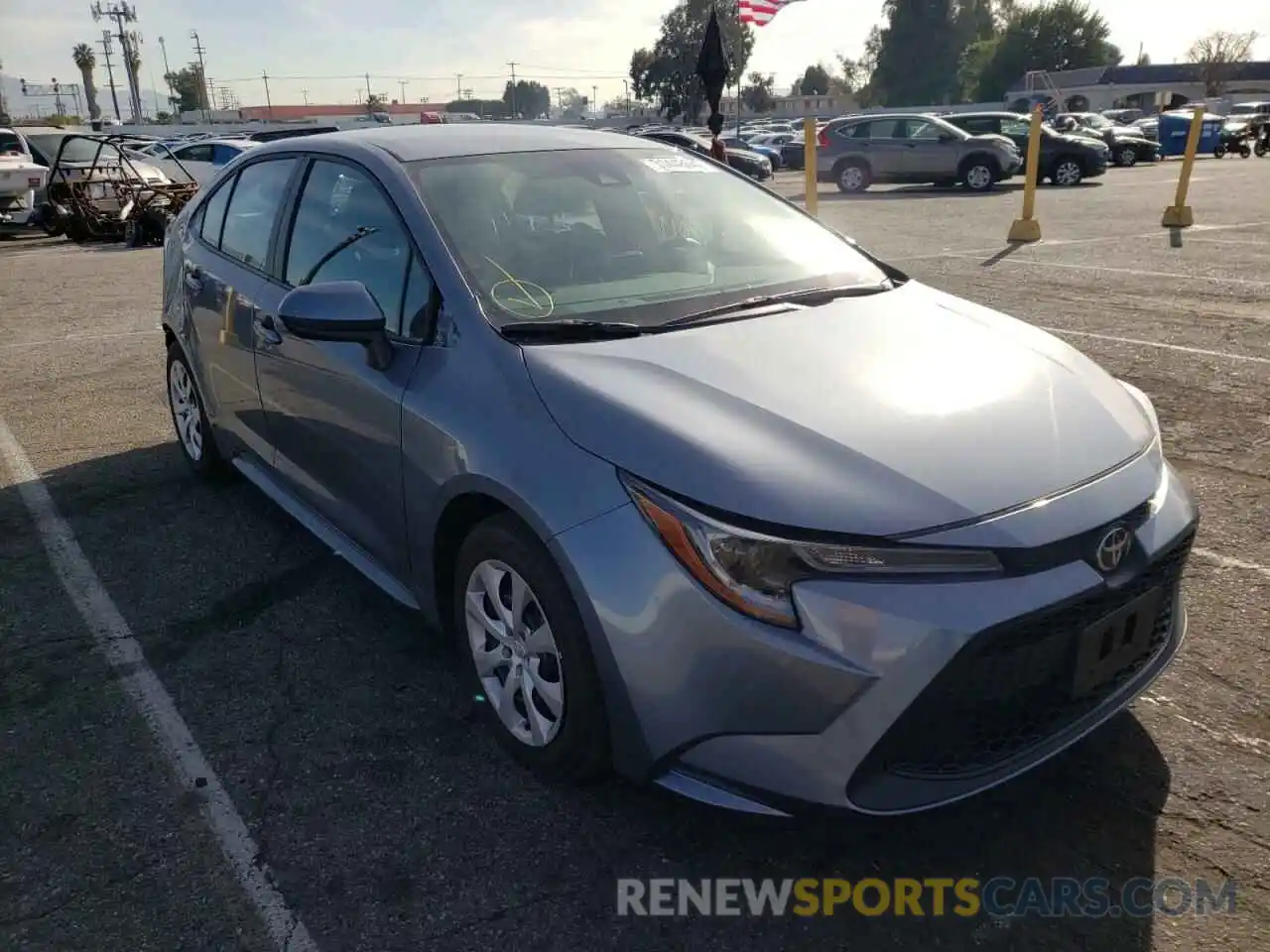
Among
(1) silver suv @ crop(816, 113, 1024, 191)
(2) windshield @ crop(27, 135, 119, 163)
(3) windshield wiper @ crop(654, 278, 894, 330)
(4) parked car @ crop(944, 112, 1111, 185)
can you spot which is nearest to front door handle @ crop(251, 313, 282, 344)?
(3) windshield wiper @ crop(654, 278, 894, 330)

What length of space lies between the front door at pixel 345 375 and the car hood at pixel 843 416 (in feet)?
1.88

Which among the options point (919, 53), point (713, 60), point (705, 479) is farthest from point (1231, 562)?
point (919, 53)

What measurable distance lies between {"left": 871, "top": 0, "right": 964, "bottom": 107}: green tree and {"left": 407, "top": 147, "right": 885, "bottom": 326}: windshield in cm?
9163

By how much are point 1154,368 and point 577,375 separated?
4.95m

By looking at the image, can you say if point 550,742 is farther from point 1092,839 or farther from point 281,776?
point 1092,839

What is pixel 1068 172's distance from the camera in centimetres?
2159

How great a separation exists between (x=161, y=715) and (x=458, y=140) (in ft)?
6.99

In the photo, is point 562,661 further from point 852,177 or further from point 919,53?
point 919,53

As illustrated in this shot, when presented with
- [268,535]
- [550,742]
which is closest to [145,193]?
[268,535]

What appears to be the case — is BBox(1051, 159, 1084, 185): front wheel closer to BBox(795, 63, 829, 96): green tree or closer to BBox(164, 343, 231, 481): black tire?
BBox(164, 343, 231, 481): black tire

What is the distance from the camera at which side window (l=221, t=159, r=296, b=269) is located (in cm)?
382

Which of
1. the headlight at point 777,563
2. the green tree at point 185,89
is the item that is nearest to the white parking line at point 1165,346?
the headlight at point 777,563

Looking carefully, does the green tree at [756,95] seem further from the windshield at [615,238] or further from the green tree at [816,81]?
the windshield at [615,238]

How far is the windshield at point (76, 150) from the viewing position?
16.7 m
